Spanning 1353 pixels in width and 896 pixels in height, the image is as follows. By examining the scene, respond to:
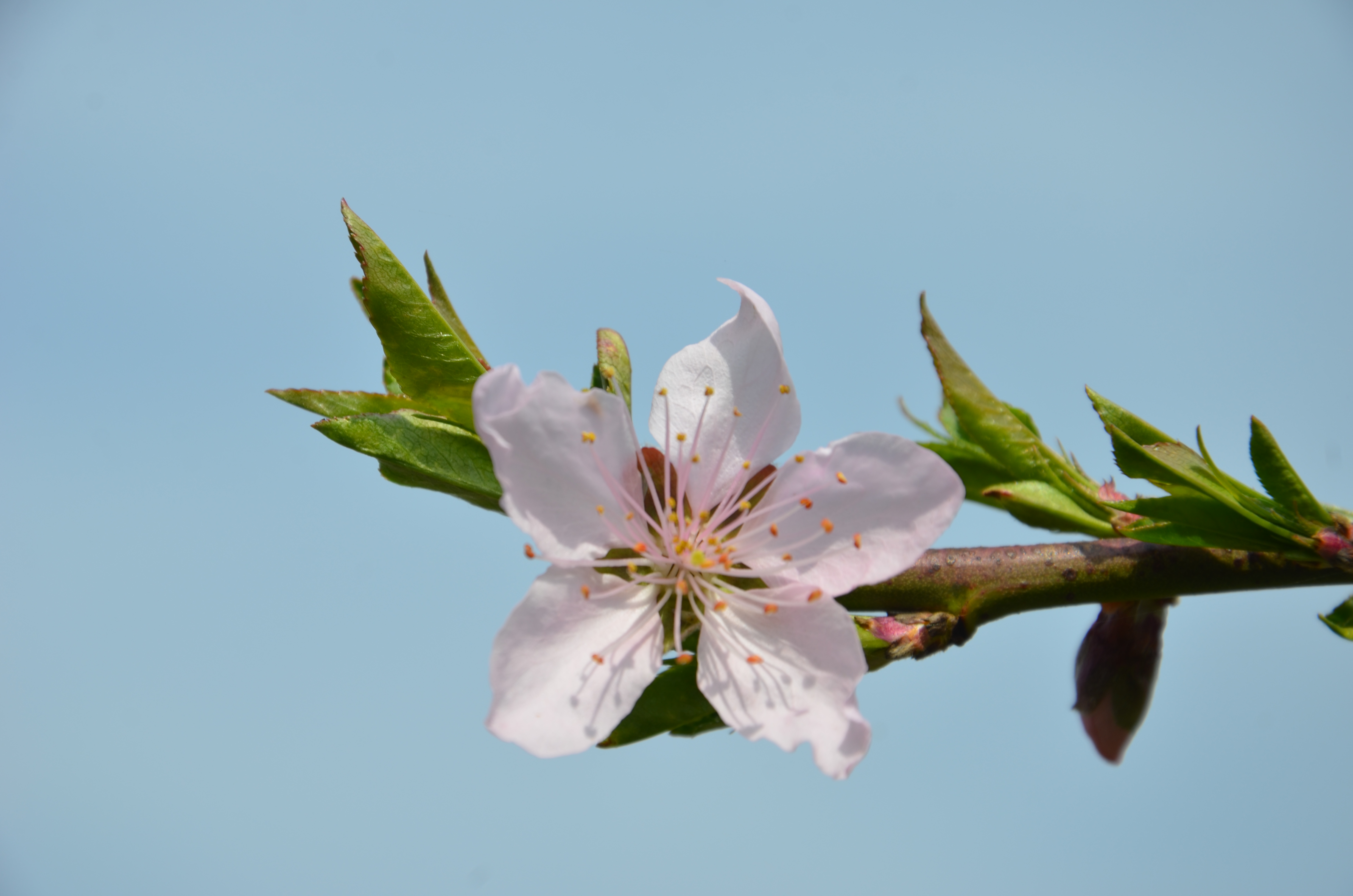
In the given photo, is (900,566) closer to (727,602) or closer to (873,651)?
(873,651)

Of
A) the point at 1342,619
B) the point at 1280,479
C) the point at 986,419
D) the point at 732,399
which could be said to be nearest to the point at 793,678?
the point at 732,399

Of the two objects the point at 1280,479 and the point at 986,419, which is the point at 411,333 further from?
the point at 1280,479

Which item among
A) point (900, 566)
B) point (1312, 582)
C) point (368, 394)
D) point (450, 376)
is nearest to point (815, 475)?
point (900, 566)

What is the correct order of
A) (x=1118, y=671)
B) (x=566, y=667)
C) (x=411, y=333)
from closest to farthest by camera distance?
(x=566, y=667), (x=411, y=333), (x=1118, y=671)

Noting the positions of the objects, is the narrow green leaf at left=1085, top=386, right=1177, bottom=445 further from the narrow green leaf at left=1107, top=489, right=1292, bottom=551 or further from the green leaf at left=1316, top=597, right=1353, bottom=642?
the green leaf at left=1316, top=597, right=1353, bottom=642

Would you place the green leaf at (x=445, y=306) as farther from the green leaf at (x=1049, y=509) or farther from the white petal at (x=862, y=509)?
the green leaf at (x=1049, y=509)

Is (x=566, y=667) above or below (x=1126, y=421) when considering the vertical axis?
below

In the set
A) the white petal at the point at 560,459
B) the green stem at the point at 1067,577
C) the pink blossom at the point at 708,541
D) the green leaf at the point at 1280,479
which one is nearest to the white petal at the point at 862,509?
the pink blossom at the point at 708,541
